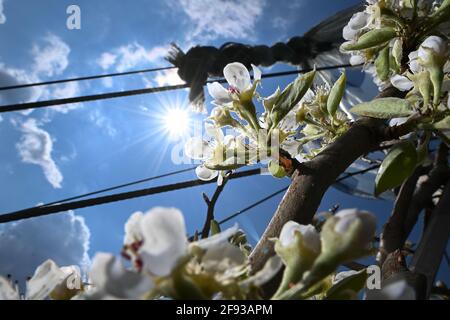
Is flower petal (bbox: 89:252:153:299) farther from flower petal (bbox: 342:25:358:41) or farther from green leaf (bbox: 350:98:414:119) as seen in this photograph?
flower petal (bbox: 342:25:358:41)

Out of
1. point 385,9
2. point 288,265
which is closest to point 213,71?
point 385,9

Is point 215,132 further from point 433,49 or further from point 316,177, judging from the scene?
point 433,49

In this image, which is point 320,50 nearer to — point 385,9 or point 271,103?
point 385,9

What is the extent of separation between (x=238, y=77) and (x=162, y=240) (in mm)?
421

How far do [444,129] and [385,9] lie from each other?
12.3 inches

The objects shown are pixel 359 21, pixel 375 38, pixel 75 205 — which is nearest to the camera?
pixel 375 38

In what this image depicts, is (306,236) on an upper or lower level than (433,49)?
lower

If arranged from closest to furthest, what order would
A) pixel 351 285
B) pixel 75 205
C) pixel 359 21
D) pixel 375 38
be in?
pixel 351 285, pixel 375 38, pixel 359 21, pixel 75 205

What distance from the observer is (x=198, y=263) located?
34cm

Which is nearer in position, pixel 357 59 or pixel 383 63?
pixel 383 63

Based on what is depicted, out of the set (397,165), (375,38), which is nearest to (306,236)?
(397,165)

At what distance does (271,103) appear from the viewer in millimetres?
588

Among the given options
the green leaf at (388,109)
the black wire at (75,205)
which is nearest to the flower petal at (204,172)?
the green leaf at (388,109)

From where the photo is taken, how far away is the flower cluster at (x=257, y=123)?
57 centimetres
